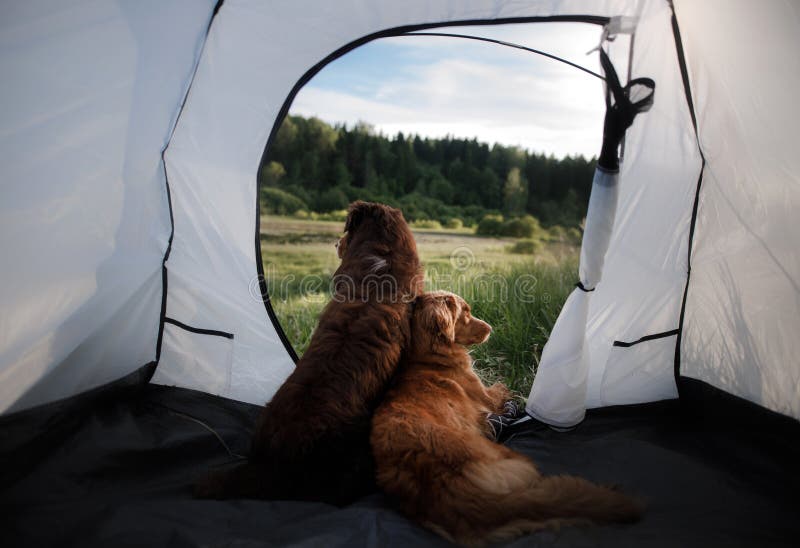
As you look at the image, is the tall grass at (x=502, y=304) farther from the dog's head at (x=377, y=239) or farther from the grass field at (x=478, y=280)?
the dog's head at (x=377, y=239)

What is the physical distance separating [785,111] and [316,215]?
502cm

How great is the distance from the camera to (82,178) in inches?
105

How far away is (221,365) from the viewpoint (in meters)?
3.55

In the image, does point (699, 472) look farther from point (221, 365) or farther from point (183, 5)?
point (183, 5)

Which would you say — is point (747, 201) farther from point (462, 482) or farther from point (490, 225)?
point (490, 225)

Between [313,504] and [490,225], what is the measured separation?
187 inches

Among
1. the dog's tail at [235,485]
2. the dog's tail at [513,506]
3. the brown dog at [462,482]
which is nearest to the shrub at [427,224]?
the brown dog at [462,482]

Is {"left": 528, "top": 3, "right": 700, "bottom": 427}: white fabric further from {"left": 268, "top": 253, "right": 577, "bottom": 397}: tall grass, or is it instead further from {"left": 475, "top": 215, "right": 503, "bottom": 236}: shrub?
{"left": 475, "top": 215, "right": 503, "bottom": 236}: shrub

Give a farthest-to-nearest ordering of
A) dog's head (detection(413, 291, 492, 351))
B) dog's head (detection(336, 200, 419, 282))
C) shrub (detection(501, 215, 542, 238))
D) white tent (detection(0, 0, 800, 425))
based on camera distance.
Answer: shrub (detection(501, 215, 542, 238)) < dog's head (detection(336, 200, 419, 282)) < dog's head (detection(413, 291, 492, 351)) < white tent (detection(0, 0, 800, 425))

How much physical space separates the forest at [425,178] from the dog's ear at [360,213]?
2.57 metres

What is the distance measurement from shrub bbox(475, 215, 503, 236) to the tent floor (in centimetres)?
352

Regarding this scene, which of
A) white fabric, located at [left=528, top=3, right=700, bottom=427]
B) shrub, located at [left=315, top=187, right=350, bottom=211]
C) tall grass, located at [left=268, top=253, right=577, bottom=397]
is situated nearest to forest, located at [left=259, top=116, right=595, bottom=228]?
shrub, located at [left=315, top=187, right=350, bottom=211]

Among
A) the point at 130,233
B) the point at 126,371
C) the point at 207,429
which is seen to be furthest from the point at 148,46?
the point at 207,429

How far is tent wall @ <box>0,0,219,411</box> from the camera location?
230 cm
